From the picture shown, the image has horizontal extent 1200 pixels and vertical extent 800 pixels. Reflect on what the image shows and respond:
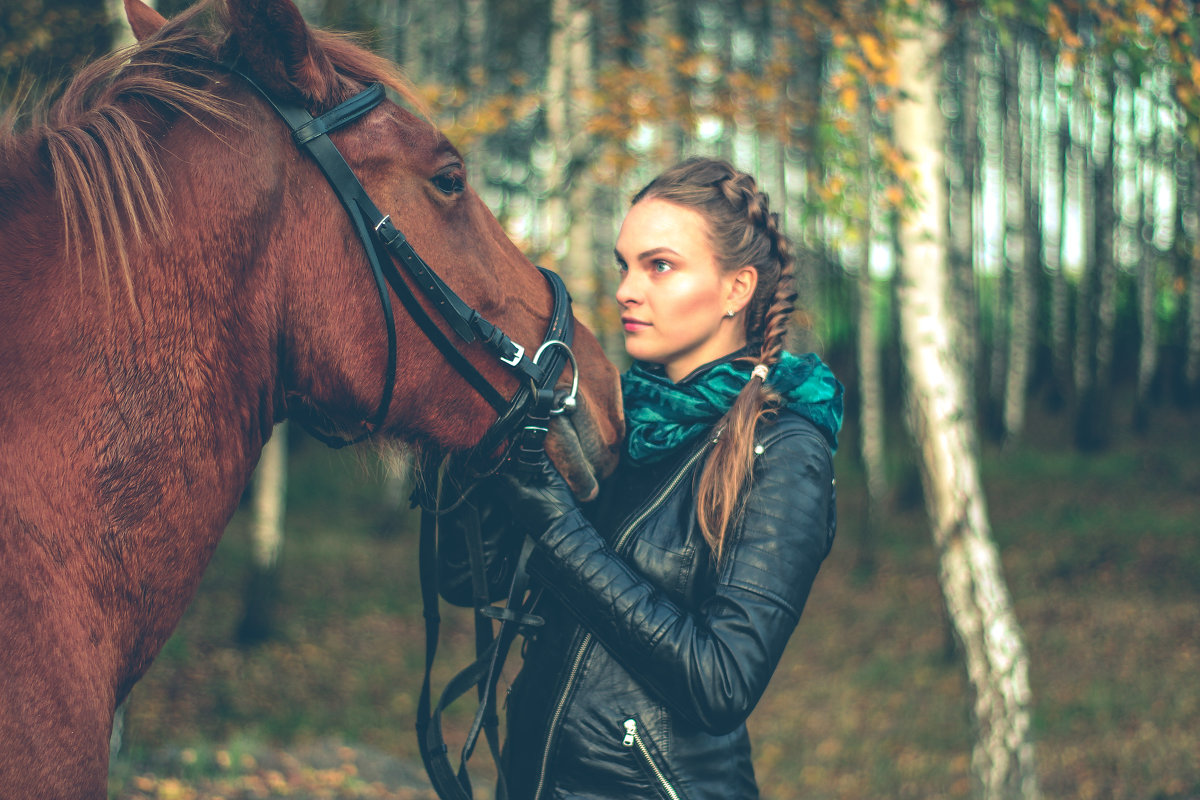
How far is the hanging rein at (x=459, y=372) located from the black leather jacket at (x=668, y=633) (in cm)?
10

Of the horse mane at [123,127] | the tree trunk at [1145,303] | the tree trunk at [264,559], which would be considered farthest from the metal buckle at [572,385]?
the tree trunk at [1145,303]

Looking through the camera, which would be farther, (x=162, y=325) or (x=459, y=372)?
(x=459, y=372)

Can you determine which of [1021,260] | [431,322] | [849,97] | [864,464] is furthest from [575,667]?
[1021,260]

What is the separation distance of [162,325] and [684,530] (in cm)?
110

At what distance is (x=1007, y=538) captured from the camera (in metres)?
11.9

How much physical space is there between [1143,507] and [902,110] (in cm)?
1059

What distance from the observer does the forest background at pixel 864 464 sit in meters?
4.57

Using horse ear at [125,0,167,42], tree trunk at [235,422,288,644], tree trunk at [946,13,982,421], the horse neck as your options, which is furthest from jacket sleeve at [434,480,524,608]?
tree trunk at [946,13,982,421]

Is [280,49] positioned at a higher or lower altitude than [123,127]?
higher

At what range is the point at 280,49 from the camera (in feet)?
5.11

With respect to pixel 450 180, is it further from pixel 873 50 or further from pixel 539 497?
pixel 873 50

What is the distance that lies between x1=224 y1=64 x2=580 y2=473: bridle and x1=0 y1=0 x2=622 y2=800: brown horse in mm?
27

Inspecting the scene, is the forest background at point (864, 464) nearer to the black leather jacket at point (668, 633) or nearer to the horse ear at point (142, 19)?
the horse ear at point (142, 19)

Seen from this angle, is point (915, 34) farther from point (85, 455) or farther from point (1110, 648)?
point (1110, 648)
